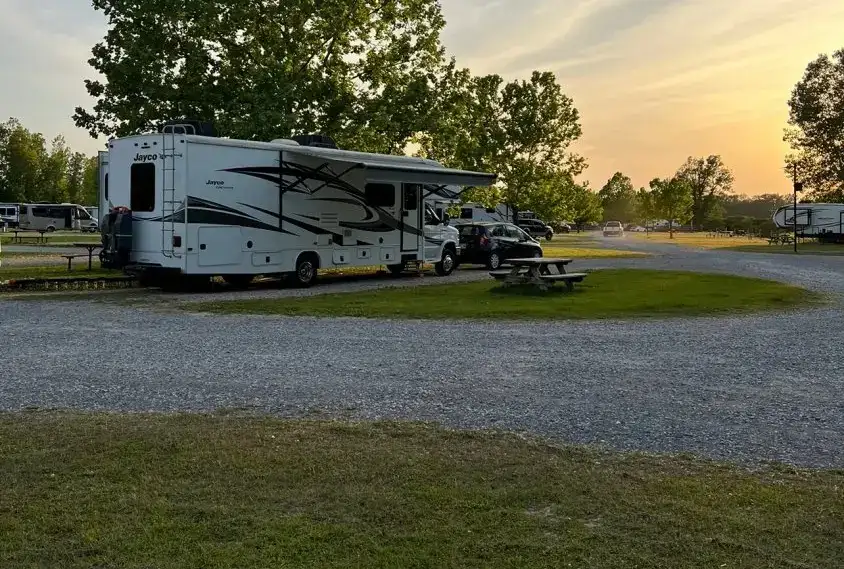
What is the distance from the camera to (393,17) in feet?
86.6

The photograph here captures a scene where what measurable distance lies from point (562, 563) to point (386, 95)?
76.5 feet

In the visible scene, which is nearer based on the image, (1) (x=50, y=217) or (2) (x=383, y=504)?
(2) (x=383, y=504)

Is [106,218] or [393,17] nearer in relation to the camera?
[106,218]

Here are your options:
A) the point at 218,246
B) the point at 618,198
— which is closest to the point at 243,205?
the point at 218,246

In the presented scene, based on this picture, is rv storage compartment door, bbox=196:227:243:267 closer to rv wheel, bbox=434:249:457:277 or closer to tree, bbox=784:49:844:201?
rv wheel, bbox=434:249:457:277

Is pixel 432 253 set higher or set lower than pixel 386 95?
lower

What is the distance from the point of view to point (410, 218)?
838 inches

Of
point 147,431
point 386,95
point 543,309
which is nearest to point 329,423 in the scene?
point 147,431

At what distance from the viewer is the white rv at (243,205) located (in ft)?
51.7

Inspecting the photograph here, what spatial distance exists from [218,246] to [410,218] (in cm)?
641

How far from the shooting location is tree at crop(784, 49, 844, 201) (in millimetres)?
61344

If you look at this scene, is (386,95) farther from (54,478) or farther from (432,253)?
(54,478)

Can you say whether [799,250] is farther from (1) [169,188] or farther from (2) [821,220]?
(1) [169,188]

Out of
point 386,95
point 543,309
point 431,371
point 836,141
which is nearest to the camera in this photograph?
point 431,371
